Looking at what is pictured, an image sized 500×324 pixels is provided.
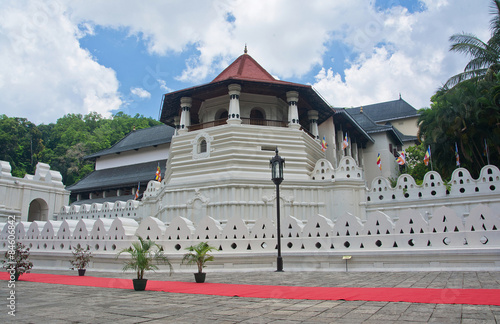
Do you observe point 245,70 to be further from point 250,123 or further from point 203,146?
point 203,146

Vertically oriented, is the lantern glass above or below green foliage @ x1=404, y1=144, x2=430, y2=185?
below

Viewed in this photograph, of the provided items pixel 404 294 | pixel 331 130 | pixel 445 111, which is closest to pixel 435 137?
pixel 445 111

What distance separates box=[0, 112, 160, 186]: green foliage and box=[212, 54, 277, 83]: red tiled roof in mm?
39690

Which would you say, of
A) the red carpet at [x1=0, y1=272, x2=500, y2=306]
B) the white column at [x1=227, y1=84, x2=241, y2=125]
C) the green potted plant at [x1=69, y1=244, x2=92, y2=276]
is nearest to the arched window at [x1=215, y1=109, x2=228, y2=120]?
the white column at [x1=227, y1=84, x2=241, y2=125]

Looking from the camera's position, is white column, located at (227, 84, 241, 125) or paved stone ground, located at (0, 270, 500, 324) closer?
paved stone ground, located at (0, 270, 500, 324)

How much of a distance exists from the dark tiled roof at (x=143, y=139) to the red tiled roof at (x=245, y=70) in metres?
17.4

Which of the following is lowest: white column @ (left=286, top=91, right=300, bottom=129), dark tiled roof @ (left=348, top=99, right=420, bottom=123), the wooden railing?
the wooden railing

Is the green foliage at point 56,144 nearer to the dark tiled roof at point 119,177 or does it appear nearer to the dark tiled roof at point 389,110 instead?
the dark tiled roof at point 119,177

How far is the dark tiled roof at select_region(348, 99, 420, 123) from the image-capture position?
55.0m

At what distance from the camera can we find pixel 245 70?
27375 mm

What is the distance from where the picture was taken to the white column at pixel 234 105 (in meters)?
24.2

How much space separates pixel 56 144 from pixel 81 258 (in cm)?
6497

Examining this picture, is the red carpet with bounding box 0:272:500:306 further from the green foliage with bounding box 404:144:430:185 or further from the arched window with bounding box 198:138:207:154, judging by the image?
the green foliage with bounding box 404:144:430:185

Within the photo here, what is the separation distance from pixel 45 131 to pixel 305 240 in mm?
73199
